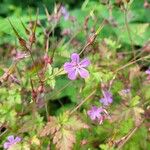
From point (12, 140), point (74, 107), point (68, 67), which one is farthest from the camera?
point (74, 107)

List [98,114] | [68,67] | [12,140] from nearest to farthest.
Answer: [68,67]
[12,140]
[98,114]

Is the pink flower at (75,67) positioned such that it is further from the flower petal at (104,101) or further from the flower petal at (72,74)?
the flower petal at (104,101)

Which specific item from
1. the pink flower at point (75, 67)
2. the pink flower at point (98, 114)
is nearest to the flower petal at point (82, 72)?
the pink flower at point (75, 67)

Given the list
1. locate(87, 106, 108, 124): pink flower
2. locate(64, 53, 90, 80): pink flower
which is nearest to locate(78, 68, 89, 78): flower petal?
locate(64, 53, 90, 80): pink flower

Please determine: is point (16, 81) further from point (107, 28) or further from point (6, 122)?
point (107, 28)

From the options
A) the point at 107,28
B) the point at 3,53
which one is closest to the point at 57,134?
the point at 3,53

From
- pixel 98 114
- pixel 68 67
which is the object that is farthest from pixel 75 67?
pixel 98 114

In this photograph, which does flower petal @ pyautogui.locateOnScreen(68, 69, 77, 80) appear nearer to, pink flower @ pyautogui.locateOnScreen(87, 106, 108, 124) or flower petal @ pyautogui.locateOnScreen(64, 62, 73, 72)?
flower petal @ pyautogui.locateOnScreen(64, 62, 73, 72)

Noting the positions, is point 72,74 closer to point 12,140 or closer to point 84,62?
point 84,62

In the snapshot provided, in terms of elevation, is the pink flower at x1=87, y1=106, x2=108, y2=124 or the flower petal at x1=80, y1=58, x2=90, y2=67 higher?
the flower petal at x1=80, y1=58, x2=90, y2=67
